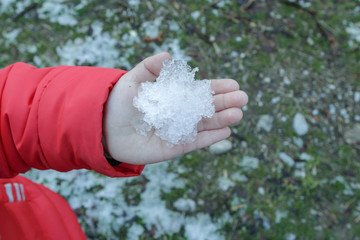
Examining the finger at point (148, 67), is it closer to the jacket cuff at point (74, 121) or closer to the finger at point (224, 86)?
the jacket cuff at point (74, 121)

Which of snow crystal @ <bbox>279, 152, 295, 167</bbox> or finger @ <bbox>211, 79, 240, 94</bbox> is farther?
snow crystal @ <bbox>279, 152, 295, 167</bbox>

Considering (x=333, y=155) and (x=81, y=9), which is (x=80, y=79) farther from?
(x=333, y=155)

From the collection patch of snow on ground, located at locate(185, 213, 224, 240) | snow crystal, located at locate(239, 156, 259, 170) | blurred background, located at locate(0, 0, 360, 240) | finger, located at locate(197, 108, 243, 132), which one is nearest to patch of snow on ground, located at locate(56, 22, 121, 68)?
blurred background, located at locate(0, 0, 360, 240)

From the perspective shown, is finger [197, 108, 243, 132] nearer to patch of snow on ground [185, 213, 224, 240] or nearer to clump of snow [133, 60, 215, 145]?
clump of snow [133, 60, 215, 145]

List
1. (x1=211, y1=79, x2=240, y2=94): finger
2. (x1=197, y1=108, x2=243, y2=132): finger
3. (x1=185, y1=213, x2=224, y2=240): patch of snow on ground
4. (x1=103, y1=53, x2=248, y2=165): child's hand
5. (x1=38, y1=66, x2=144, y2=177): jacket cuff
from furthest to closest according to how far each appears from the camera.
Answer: (x1=185, y1=213, x2=224, y2=240): patch of snow on ground < (x1=211, y1=79, x2=240, y2=94): finger < (x1=197, y1=108, x2=243, y2=132): finger < (x1=103, y1=53, x2=248, y2=165): child's hand < (x1=38, y1=66, x2=144, y2=177): jacket cuff

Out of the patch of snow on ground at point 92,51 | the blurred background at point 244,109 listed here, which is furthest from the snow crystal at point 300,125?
the patch of snow on ground at point 92,51
